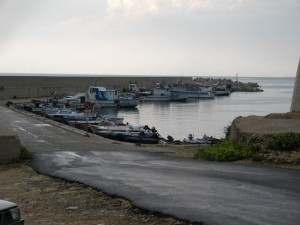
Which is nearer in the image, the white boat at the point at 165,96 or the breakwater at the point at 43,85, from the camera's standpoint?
the breakwater at the point at 43,85

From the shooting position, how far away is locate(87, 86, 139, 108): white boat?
72.7m

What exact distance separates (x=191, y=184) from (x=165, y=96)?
8730cm

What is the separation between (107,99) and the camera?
74.0m

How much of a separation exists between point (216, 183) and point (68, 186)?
125 inches

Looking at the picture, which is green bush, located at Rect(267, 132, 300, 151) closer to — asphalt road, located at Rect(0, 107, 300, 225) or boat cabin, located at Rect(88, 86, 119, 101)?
asphalt road, located at Rect(0, 107, 300, 225)

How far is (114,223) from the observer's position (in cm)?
714

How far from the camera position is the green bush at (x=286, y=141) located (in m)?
13.7

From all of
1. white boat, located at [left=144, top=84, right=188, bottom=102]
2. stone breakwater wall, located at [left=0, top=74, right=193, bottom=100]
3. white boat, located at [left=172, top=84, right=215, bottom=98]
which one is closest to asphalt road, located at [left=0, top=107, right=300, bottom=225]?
stone breakwater wall, located at [left=0, top=74, right=193, bottom=100]

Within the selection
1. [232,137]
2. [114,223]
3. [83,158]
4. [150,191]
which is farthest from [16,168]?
[232,137]

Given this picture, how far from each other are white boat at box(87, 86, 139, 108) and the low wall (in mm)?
57098

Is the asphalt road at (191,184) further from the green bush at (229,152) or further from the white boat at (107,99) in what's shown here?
the white boat at (107,99)

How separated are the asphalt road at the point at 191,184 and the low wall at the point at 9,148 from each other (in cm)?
68

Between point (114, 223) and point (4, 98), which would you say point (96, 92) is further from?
point (114, 223)

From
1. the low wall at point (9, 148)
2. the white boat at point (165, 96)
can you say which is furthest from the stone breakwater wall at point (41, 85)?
the low wall at point (9, 148)
